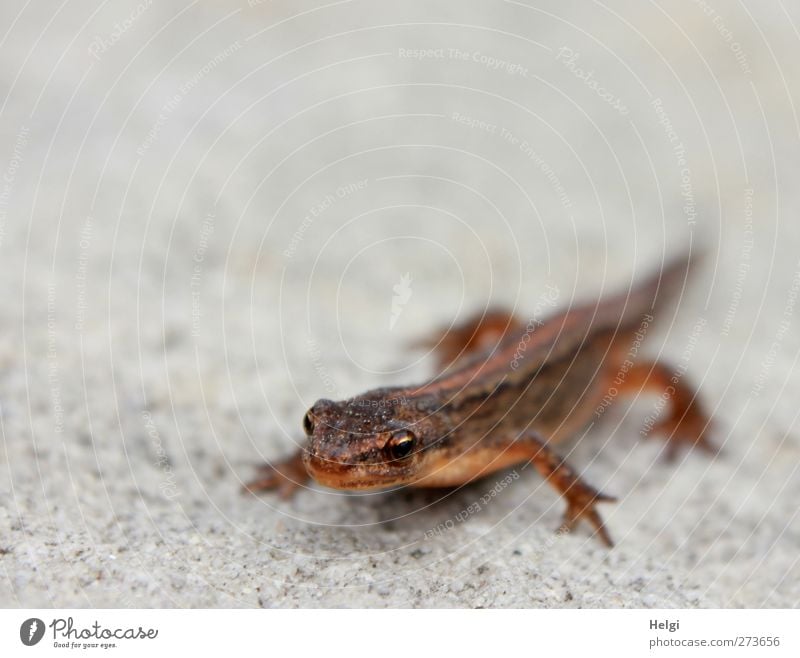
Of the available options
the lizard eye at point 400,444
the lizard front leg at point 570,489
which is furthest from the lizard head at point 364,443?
the lizard front leg at point 570,489

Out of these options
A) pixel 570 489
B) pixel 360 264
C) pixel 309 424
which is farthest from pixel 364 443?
pixel 360 264

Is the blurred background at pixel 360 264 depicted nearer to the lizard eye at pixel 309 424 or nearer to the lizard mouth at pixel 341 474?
the lizard mouth at pixel 341 474

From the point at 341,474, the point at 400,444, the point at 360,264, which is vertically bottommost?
the point at 341,474

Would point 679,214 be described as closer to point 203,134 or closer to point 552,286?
point 552,286

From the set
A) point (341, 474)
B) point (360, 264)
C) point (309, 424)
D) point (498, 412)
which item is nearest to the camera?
point (341, 474)

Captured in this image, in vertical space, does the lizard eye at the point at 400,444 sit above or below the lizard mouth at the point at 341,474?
above

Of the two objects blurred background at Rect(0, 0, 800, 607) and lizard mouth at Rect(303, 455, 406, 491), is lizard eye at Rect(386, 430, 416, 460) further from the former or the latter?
blurred background at Rect(0, 0, 800, 607)

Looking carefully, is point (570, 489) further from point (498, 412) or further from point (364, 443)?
point (364, 443)

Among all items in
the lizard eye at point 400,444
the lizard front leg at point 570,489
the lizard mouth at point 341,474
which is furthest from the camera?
the lizard front leg at point 570,489
